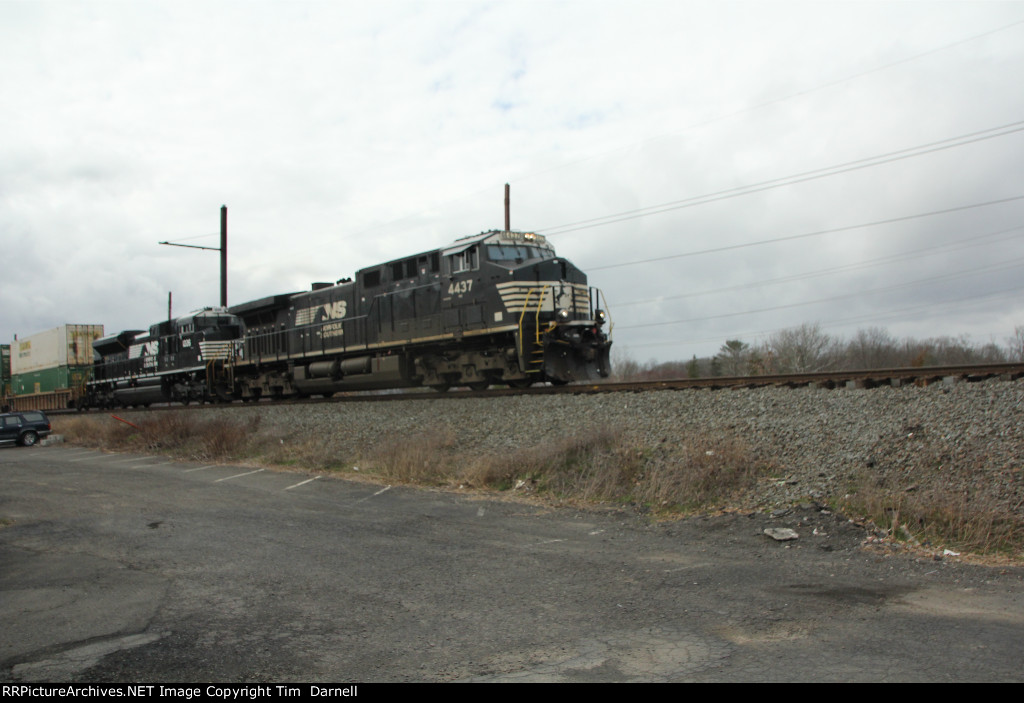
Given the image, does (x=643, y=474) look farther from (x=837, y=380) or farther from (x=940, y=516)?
(x=837, y=380)

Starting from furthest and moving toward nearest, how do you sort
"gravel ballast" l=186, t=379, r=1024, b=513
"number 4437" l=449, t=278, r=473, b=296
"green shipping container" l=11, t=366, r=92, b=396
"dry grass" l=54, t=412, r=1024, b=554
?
1. "green shipping container" l=11, t=366, r=92, b=396
2. "number 4437" l=449, t=278, r=473, b=296
3. "gravel ballast" l=186, t=379, r=1024, b=513
4. "dry grass" l=54, t=412, r=1024, b=554

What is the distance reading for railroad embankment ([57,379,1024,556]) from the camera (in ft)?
20.4

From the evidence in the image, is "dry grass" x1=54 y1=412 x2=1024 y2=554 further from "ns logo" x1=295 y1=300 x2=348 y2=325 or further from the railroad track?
"ns logo" x1=295 y1=300 x2=348 y2=325

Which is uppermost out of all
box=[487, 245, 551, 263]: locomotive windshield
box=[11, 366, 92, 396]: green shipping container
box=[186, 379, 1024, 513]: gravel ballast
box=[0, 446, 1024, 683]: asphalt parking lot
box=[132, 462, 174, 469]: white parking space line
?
box=[487, 245, 551, 263]: locomotive windshield

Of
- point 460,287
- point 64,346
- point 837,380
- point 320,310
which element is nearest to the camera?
point 837,380

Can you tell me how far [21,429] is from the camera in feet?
65.4

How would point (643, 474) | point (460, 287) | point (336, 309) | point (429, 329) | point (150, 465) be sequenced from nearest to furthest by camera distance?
point (643, 474), point (150, 465), point (460, 287), point (429, 329), point (336, 309)

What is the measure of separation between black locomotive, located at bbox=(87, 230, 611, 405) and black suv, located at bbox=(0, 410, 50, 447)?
5.01m

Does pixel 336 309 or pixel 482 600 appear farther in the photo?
pixel 336 309

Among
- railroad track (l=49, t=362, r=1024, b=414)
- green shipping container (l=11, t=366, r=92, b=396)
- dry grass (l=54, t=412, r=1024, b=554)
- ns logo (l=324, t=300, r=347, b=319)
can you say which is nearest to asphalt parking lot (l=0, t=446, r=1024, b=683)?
dry grass (l=54, t=412, r=1024, b=554)

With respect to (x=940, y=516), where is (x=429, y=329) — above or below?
above

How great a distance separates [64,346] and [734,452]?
35.5 meters

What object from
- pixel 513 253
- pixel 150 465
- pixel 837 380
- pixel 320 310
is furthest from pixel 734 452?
pixel 320 310

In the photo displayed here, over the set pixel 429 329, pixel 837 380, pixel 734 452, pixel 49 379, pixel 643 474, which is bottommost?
pixel 643 474
